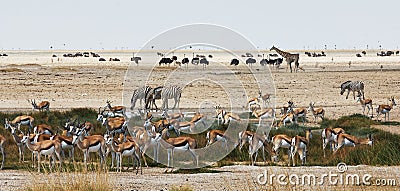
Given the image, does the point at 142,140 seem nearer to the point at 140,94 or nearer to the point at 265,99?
the point at 265,99

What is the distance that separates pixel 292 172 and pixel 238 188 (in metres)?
2.45

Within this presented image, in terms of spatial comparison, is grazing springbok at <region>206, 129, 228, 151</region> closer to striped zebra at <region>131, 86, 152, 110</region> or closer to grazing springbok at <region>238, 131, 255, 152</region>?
grazing springbok at <region>238, 131, 255, 152</region>

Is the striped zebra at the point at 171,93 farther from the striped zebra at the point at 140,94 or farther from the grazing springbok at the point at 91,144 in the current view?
the grazing springbok at the point at 91,144

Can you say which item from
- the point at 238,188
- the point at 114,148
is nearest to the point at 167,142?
the point at 114,148

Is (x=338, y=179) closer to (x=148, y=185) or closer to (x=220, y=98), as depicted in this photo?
(x=148, y=185)

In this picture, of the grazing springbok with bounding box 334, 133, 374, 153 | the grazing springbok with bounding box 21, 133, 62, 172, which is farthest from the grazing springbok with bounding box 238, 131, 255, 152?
the grazing springbok with bounding box 21, 133, 62, 172

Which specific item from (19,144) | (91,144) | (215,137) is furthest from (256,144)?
(19,144)

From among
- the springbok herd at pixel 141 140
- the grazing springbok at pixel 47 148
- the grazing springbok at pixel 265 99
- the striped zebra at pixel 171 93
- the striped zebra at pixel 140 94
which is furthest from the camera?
the striped zebra at pixel 140 94

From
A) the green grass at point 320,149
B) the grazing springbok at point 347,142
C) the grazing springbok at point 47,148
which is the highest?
the grazing springbok at point 47,148

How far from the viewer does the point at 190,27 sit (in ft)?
46.7

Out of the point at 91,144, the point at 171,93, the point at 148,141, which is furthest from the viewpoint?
the point at 171,93

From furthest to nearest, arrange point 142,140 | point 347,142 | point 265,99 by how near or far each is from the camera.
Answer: point 265,99
point 347,142
point 142,140

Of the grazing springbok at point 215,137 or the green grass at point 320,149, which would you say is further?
the grazing springbok at point 215,137

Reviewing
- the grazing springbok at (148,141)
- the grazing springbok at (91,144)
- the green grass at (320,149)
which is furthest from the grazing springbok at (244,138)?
the grazing springbok at (91,144)
